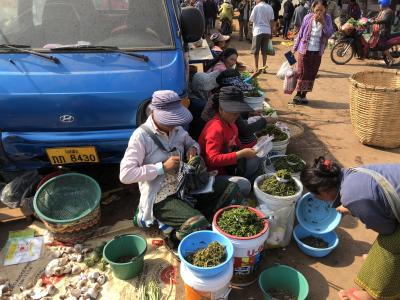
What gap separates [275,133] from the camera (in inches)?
178

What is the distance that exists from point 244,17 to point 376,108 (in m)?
10.1

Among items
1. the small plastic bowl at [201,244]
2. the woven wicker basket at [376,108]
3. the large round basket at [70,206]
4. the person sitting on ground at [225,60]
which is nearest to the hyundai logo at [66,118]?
the large round basket at [70,206]

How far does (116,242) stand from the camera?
3.02 m

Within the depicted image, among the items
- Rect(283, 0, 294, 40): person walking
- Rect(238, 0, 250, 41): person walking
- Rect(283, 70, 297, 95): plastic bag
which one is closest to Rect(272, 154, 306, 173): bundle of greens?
Rect(283, 70, 297, 95): plastic bag

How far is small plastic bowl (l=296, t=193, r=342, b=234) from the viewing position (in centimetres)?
333

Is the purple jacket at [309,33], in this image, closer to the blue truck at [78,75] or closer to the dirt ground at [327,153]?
the dirt ground at [327,153]

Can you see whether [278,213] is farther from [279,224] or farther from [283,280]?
[283,280]

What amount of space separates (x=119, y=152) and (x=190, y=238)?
1.23m

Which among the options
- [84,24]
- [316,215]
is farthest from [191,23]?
[316,215]

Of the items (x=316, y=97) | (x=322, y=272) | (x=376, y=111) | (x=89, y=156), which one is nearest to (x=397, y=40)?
(x=316, y=97)

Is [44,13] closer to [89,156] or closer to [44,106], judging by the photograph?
[44,106]

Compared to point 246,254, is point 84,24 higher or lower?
higher

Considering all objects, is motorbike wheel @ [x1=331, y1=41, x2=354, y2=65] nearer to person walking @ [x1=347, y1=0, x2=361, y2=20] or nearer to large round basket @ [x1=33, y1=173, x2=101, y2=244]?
person walking @ [x1=347, y1=0, x2=361, y2=20]

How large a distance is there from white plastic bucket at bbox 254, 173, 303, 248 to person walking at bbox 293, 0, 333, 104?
3.67 m
